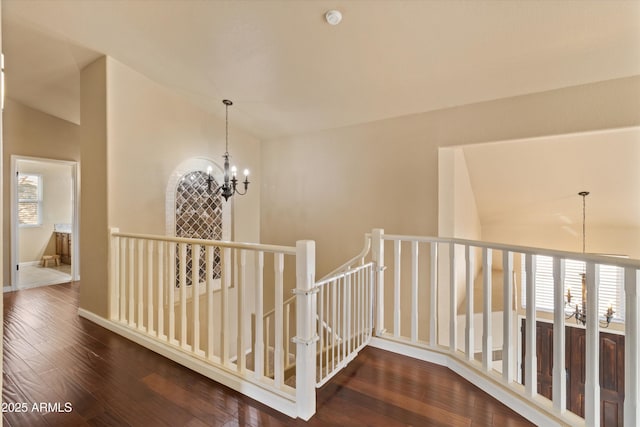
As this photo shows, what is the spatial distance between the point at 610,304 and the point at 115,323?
6401 millimetres

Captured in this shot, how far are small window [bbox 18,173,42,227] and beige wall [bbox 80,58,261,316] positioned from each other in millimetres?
4287

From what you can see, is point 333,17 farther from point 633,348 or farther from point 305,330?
point 633,348

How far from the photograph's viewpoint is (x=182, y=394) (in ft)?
7.21

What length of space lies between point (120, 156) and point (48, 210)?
4.93 m

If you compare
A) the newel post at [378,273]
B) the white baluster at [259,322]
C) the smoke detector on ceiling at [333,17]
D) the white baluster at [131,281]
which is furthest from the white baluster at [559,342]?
the white baluster at [131,281]

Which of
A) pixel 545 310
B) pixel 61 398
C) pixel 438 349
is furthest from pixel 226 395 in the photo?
pixel 545 310

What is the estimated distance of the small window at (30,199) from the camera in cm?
640

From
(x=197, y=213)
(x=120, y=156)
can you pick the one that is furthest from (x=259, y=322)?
(x=197, y=213)

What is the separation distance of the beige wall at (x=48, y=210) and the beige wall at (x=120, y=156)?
406 cm

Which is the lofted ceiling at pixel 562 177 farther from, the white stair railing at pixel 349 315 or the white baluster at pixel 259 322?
the white baluster at pixel 259 322

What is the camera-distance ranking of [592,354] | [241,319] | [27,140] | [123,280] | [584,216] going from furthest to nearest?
[27,140]
[584,216]
[123,280]
[241,319]
[592,354]

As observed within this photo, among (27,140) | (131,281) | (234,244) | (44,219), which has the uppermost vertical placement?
(27,140)

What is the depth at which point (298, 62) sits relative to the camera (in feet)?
10.4

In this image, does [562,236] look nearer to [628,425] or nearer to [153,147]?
[628,425]
